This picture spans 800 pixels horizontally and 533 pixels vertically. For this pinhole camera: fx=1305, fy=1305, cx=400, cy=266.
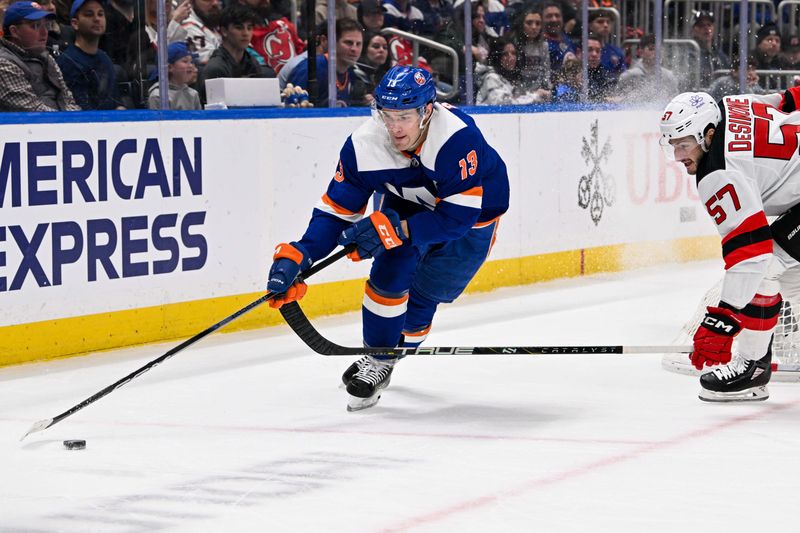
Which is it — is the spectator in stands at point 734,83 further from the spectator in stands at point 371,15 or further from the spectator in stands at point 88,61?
the spectator in stands at point 88,61

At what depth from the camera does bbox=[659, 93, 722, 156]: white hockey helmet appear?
12.3 feet

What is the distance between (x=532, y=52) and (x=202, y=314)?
277 cm

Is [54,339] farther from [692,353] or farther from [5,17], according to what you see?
[692,353]

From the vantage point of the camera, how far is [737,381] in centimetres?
400

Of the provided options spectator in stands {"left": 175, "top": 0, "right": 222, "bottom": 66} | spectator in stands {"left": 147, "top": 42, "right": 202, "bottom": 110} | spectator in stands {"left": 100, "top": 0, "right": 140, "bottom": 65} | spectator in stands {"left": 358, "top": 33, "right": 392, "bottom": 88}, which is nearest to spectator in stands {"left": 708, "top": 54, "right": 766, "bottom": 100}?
spectator in stands {"left": 358, "top": 33, "right": 392, "bottom": 88}

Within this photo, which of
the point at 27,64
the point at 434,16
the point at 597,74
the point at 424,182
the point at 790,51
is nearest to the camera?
the point at 424,182

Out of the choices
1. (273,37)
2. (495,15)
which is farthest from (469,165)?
(495,15)

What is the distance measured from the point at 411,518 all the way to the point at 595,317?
3.31 meters

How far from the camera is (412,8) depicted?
670cm

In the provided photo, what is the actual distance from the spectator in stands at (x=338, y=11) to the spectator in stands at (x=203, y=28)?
56 cm

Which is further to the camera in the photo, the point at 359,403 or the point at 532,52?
the point at 532,52

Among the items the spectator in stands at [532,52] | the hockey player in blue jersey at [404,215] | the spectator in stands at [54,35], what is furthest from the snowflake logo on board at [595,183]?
the spectator in stands at [54,35]

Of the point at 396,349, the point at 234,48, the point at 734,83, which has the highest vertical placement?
the point at 234,48

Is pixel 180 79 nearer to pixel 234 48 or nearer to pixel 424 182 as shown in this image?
pixel 234 48
